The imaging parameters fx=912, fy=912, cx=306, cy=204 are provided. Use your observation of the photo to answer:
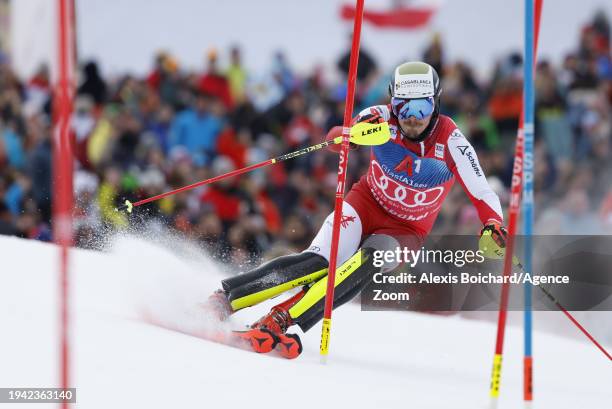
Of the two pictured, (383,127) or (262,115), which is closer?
(383,127)

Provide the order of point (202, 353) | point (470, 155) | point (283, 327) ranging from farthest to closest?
point (470, 155), point (283, 327), point (202, 353)

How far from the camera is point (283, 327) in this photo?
19.1 ft

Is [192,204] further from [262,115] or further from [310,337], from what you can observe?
[310,337]

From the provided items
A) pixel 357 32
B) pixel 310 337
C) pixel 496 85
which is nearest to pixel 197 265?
pixel 310 337

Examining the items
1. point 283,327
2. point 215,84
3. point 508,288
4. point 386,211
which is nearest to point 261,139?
point 215,84

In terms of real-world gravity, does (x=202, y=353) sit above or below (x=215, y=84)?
below

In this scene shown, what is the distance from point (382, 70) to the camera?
12047 mm

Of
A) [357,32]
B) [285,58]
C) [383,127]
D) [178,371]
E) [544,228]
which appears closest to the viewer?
[178,371]

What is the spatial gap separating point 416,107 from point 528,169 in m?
2.02

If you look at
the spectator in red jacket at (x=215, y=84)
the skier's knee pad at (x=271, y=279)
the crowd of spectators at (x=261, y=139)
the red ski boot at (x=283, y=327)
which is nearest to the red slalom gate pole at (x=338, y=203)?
the red ski boot at (x=283, y=327)

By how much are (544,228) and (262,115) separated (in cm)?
401

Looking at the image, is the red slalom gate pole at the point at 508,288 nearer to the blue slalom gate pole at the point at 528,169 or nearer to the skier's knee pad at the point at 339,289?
the blue slalom gate pole at the point at 528,169

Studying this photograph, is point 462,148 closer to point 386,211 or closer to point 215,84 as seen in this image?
point 386,211

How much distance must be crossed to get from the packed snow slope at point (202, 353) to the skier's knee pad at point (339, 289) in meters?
0.24
